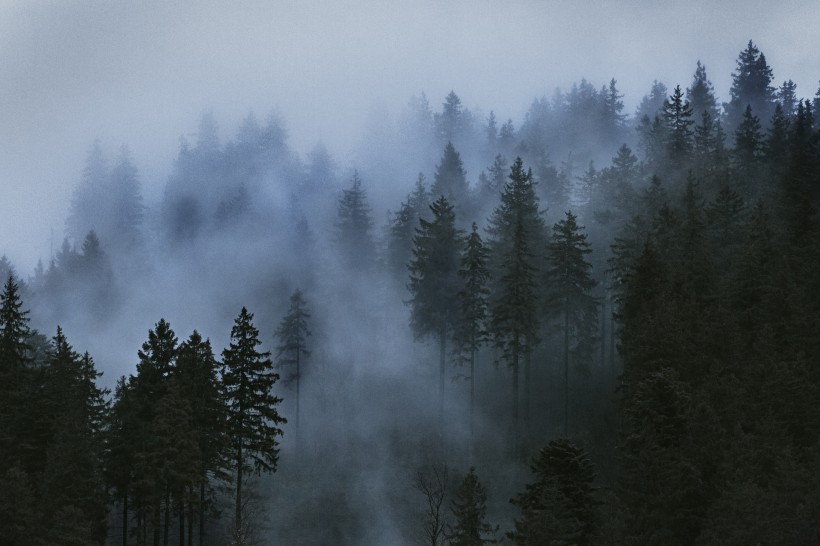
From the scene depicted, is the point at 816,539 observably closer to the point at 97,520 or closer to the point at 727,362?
the point at 727,362

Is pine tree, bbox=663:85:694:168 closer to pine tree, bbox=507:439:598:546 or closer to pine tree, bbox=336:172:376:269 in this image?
pine tree, bbox=336:172:376:269

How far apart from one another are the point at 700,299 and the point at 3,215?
145078 millimetres

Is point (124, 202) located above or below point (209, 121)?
below

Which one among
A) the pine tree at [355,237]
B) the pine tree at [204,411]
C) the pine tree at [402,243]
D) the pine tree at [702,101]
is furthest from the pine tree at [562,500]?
the pine tree at [702,101]

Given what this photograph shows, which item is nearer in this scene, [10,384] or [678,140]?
[10,384]

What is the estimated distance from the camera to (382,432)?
60.3 m

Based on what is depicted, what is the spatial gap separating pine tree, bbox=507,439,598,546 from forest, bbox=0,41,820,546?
127mm

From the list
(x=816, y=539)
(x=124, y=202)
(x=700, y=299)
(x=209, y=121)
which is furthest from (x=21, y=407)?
(x=209, y=121)

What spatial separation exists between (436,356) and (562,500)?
148 ft

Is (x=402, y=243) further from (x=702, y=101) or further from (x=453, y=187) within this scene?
(x=702, y=101)

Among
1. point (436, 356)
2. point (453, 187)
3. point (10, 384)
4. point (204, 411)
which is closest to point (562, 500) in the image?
point (204, 411)

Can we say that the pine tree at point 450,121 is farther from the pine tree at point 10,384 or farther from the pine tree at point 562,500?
the pine tree at point 562,500

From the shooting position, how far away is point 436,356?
72.2 metres

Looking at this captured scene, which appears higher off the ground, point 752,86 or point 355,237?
point 752,86
